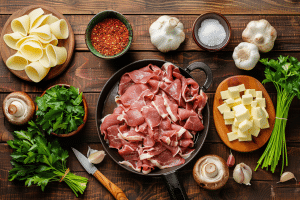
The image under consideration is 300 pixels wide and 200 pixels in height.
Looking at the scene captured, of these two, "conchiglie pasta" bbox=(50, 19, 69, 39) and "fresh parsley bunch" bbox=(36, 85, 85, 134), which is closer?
"fresh parsley bunch" bbox=(36, 85, 85, 134)

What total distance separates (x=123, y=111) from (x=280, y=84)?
1.14m

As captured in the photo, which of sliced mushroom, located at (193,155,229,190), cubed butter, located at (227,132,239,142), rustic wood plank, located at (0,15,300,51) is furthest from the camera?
rustic wood plank, located at (0,15,300,51)

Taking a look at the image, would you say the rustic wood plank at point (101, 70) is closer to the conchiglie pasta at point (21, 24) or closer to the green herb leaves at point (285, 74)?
the green herb leaves at point (285, 74)

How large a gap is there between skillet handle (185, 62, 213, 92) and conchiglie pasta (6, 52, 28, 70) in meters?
1.18

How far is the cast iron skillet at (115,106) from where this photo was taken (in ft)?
5.82

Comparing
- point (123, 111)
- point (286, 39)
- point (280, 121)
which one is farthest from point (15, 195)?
point (286, 39)

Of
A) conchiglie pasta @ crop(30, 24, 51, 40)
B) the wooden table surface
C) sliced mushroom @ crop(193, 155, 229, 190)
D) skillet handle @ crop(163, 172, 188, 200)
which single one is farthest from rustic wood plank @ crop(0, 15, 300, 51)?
skillet handle @ crop(163, 172, 188, 200)

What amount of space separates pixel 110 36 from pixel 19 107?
2.66 ft

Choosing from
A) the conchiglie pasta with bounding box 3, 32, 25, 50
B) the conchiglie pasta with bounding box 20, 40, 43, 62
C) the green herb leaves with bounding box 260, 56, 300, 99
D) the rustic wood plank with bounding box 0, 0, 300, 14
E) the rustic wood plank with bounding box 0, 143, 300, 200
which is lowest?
the rustic wood plank with bounding box 0, 143, 300, 200

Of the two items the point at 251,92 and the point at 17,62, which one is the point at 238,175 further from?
the point at 17,62

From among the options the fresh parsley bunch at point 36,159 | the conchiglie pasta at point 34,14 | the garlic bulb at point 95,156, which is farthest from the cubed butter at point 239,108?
the conchiglie pasta at point 34,14

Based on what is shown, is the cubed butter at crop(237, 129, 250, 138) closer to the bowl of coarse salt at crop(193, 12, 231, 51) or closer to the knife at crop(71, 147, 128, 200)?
the bowl of coarse salt at crop(193, 12, 231, 51)

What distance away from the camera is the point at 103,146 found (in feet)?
6.06

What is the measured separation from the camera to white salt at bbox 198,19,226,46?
6.46 ft
